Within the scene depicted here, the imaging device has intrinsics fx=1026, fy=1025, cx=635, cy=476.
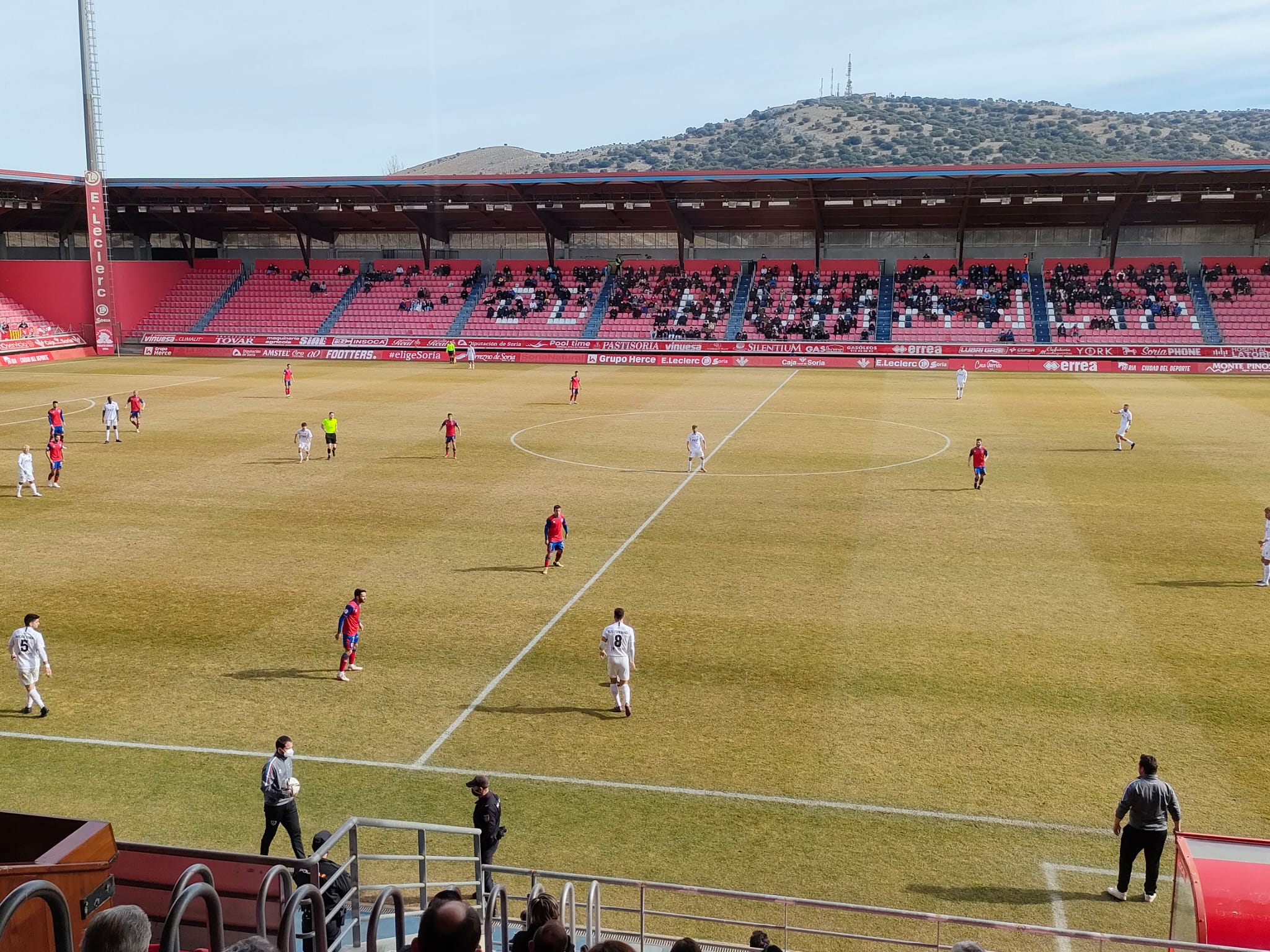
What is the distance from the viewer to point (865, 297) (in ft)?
228

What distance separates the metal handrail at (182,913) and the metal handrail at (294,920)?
6cm

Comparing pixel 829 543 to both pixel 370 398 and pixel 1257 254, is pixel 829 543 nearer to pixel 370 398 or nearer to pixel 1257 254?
pixel 370 398

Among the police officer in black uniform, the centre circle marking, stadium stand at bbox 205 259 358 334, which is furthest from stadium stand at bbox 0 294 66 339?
the police officer in black uniform

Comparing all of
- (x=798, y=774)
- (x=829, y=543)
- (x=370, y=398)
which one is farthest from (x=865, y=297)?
(x=798, y=774)

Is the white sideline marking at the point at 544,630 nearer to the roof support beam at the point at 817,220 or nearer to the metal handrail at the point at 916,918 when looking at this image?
the metal handrail at the point at 916,918

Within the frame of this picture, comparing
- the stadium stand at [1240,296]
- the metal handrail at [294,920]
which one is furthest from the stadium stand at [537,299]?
the metal handrail at [294,920]

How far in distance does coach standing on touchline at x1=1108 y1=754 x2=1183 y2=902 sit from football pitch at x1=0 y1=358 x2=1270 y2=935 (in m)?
0.34

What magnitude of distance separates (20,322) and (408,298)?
82.0 ft

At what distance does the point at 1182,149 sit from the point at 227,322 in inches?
7096

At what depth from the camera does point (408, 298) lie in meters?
75.6

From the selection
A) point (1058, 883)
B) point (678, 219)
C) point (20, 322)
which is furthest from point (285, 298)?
point (1058, 883)

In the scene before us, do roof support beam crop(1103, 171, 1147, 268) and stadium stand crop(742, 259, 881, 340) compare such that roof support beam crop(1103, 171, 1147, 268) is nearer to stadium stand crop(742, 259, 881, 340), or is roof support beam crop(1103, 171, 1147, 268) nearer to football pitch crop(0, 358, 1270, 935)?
stadium stand crop(742, 259, 881, 340)

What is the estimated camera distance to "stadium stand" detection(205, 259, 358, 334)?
240 ft

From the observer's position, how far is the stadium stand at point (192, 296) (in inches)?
2891
